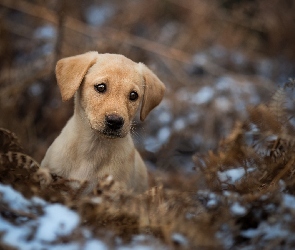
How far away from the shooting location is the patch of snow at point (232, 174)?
118 inches

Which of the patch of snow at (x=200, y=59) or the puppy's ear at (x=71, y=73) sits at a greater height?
the patch of snow at (x=200, y=59)

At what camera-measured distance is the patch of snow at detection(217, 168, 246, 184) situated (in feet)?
9.84

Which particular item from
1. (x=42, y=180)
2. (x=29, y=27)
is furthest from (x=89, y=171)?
(x=29, y=27)

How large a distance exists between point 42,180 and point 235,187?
116cm

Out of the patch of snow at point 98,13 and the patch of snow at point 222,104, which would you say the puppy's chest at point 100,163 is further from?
the patch of snow at point 98,13

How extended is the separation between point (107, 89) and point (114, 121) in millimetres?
274

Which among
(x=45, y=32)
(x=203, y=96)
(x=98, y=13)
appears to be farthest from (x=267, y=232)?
(x=98, y=13)

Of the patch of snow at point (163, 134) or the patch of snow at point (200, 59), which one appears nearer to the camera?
the patch of snow at point (163, 134)

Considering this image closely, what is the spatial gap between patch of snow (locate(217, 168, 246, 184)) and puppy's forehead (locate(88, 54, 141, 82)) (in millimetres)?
901

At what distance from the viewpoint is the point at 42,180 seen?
2557 mm

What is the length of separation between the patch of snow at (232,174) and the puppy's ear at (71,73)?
3.82 ft

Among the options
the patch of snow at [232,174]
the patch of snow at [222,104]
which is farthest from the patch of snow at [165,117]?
the patch of snow at [232,174]

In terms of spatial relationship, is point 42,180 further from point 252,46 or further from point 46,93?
point 252,46

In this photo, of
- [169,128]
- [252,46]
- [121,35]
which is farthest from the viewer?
[252,46]
